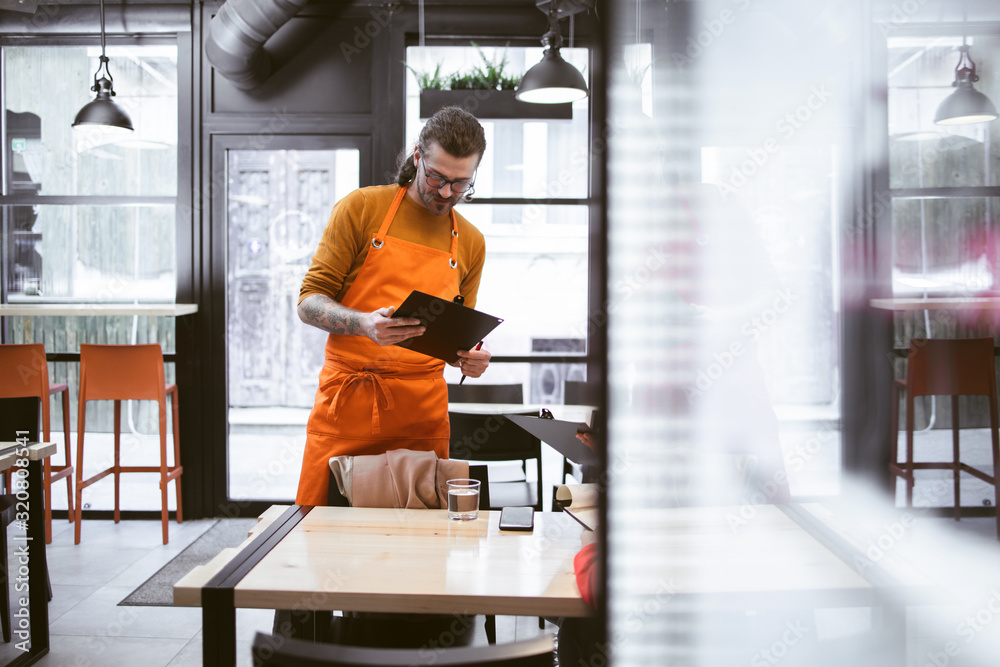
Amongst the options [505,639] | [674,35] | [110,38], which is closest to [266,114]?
[110,38]

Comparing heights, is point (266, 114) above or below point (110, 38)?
below

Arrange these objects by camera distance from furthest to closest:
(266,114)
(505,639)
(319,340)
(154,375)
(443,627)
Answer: (319,340) < (266,114) < (154,375) < (505,639) < (443,627)

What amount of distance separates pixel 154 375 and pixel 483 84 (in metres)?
2.26

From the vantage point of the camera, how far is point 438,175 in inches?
71.3

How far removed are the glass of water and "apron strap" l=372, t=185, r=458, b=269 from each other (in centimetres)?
71

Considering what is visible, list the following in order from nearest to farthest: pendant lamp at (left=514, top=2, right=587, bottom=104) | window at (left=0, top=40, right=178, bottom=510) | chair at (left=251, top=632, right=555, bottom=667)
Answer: chair at (left=251, top=632, right=555, bottom=667)
pendant lamp at (left=514, top=2, right=587, bottom=104)
window at (left=0, top=40, right=178, bottom=510)

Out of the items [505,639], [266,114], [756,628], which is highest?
[266,114]

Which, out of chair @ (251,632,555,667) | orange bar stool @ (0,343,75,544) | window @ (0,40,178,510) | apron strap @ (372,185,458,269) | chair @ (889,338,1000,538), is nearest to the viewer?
chair @ (889,338,1000,538)

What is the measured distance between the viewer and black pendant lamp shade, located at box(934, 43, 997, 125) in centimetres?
45

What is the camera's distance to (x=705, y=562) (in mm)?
502

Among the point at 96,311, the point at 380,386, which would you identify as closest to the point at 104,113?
the point at 96,311

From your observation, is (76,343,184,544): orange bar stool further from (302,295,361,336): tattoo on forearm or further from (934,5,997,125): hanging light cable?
(934,5,997,125): hanging light cable

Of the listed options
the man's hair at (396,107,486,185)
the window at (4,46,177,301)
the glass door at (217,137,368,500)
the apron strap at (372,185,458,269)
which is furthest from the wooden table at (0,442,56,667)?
the window at (4,46,177,301)

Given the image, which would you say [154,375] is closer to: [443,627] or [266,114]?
[266,114]
